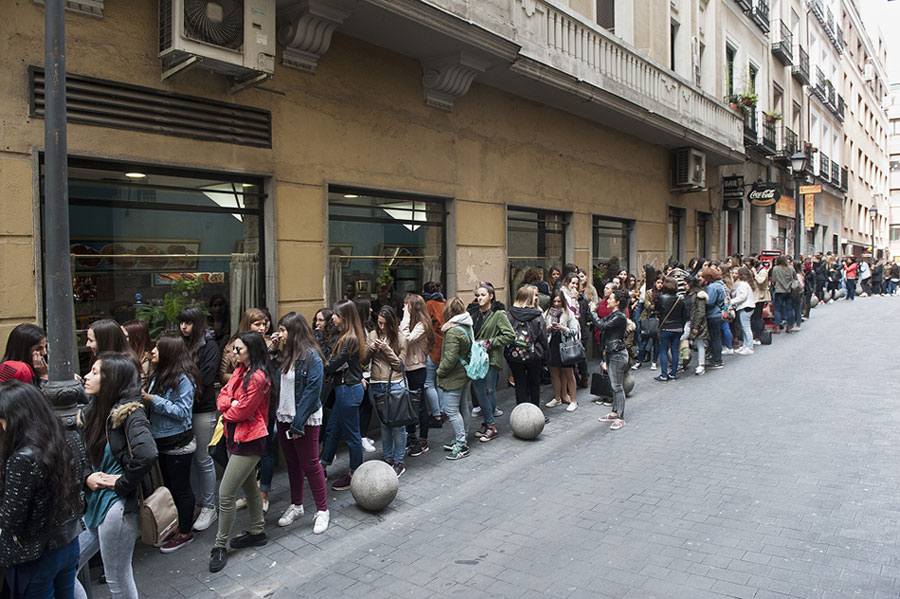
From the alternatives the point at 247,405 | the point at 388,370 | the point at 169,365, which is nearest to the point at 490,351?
the point at 388,370

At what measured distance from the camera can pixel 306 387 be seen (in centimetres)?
512

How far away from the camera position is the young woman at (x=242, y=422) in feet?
15.1

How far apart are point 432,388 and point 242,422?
3.22 m

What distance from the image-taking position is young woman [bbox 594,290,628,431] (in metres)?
7.98

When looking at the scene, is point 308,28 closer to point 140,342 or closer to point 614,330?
point 140,342

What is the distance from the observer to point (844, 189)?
36906 millimetres

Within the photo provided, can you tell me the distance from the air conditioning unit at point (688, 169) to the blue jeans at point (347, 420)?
1320 centimetres

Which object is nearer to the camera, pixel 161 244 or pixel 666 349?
pixel 161 244

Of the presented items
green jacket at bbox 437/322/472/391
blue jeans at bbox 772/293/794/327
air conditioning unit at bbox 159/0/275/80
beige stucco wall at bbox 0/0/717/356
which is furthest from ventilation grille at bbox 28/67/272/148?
blue jeans at bbox 772/293/794/327

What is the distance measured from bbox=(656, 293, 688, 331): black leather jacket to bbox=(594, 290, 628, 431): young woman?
234 centimetres

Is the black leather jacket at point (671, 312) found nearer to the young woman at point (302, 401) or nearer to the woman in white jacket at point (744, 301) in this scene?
the woman in white jacket at point (744, 301)

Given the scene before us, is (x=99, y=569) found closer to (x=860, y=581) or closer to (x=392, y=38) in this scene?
(x=860, y=581)

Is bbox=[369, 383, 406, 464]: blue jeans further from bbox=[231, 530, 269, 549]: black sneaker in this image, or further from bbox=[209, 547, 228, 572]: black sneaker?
bbox=[209, 547, 228, 572]: black sneaker

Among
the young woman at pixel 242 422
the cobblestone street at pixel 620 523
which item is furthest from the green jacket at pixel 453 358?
the young woman at pixel 242 422
